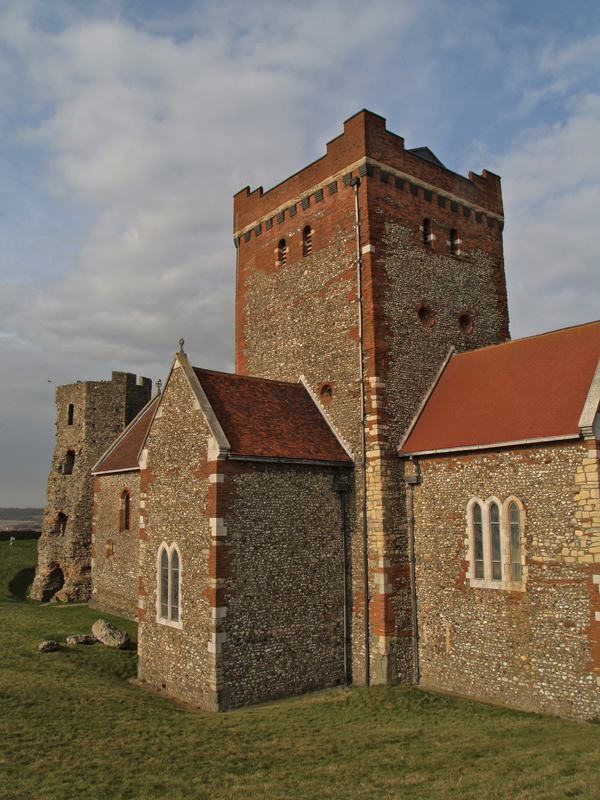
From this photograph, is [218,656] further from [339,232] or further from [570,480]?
[339,232]

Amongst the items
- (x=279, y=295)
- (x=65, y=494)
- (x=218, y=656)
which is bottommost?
(x=218, y=656)

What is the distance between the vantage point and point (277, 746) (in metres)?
10.3

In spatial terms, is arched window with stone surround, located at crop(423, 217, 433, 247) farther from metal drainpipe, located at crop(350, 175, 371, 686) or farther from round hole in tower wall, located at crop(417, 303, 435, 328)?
metal drainpipe, located at crop(350, 175, 371, 686)

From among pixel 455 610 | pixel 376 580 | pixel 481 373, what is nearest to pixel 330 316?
pixel 481 373

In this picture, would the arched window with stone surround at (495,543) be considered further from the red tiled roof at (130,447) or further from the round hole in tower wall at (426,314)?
the red tiled roof at (130,447)

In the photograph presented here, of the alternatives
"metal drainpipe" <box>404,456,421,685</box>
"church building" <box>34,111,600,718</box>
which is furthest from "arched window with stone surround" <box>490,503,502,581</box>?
"metal drainpipe" <box>404,456,421,685</box>

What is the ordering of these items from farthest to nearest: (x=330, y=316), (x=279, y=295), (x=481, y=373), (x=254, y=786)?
(x=279, y=295) < (x=330, y=316) < (x=481, y=373) < (x=254, y=786)

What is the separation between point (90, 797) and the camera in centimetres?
789

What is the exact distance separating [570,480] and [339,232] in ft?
32.7

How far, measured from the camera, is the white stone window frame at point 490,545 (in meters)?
13.0

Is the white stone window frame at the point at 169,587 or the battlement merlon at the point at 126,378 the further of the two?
the battlement merlon at the point at 126,378

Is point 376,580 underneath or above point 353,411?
underneath

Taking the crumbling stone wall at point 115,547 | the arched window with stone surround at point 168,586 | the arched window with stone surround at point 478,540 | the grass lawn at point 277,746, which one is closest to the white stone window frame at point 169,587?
the arched window with stone surround at point 168,586

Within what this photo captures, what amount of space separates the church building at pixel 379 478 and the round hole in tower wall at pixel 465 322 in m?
0.29
